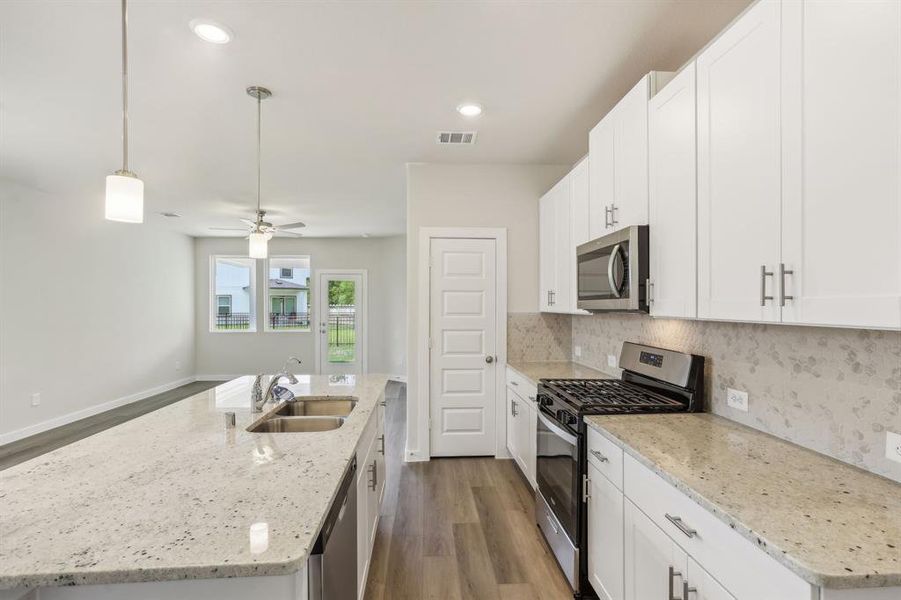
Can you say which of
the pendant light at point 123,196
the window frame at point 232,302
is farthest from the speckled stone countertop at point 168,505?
the window frame at point 232,302

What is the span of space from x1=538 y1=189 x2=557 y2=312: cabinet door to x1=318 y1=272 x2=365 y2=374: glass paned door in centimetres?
487

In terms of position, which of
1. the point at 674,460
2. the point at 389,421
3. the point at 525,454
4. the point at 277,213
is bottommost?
the point at 389,421

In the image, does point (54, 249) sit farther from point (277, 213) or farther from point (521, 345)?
point (521, 345)

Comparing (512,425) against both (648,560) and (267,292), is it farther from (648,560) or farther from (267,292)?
(267,292)

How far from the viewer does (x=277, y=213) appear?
6.12 m

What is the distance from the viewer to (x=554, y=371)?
3430mm

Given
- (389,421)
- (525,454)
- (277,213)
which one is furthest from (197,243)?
(525,454)

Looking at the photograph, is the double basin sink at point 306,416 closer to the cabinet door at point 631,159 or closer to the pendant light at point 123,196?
the pendant light at point 123,196

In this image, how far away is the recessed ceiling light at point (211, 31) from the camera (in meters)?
1.97

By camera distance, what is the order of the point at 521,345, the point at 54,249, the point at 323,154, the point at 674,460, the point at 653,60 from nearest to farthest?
the point at 674,460
the point at 653,60
the point at 323,154
the point at 521,345
the point at 54,249

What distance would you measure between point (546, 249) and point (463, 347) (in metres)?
1.16

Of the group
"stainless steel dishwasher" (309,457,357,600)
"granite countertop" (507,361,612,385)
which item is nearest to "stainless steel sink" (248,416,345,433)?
"stainless steel dishwasher" (309,457,357,600)

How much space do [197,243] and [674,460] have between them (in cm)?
870

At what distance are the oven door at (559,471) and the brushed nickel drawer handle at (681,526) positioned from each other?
2.23 ft
